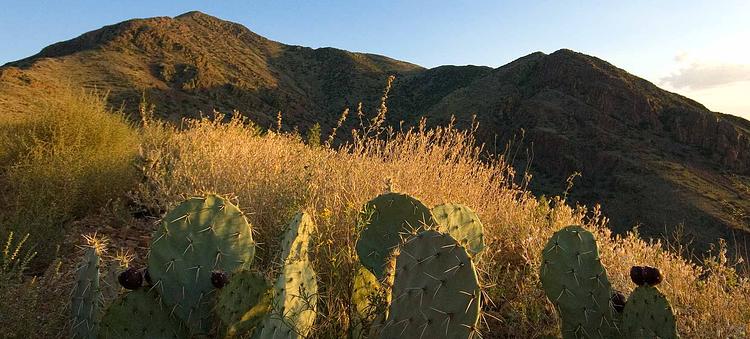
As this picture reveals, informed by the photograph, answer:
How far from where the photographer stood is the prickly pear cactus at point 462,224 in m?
3.21

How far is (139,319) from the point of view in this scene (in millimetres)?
2400

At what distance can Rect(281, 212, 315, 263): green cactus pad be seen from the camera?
2.57 m

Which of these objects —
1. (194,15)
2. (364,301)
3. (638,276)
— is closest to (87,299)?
(364,301)

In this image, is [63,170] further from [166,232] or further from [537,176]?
[537,176]

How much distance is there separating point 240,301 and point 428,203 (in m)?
2.48

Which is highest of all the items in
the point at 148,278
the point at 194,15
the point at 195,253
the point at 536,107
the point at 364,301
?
the point at 194,15

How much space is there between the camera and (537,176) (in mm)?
27359

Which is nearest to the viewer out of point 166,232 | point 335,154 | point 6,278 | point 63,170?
point 166,232

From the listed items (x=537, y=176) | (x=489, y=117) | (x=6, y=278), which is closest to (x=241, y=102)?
(x=489, y=117)

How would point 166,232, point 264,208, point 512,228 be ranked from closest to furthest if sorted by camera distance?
1. point 166,232
2. point 264,208
3. point 512,228

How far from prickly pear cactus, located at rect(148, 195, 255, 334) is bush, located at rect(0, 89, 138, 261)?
2105 millimetres

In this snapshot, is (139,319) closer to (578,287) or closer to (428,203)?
(578,287)

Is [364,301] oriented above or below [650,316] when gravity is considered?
below

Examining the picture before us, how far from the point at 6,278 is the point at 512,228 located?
386 cm
